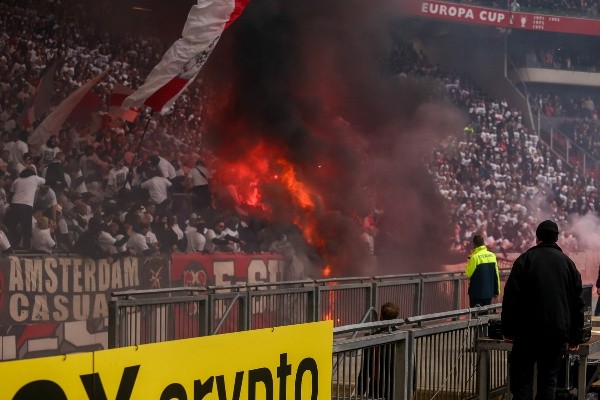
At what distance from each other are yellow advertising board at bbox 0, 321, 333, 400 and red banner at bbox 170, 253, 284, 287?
435 inches

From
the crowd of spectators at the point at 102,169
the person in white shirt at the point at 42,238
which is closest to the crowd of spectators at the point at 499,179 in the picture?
the crowd of spectators at the point at 102,169

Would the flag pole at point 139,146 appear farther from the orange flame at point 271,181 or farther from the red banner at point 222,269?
the orange flame at point 271,181

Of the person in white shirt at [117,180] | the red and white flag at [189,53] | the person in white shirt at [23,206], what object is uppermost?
the red and white flag at [189,53]

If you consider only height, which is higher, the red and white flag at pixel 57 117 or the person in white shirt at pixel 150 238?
the red and white flag at pixel 57 117

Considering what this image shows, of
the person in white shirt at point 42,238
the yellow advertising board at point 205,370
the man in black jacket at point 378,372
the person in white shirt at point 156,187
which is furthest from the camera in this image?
the person in white shirt at point 156,187

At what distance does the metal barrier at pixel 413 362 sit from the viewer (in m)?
6.61

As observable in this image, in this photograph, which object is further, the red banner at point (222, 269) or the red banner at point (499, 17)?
the red banner at point (499, 17)

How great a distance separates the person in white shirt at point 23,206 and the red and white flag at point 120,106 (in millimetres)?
2565

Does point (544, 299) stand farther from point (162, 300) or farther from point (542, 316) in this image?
point (162, 300)

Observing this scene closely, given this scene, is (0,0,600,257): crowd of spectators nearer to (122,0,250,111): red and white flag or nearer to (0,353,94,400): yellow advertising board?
(122,0,250,111): red and white flag

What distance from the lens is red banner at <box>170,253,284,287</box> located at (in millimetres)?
16688

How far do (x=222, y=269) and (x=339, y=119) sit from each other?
7544 millimetres

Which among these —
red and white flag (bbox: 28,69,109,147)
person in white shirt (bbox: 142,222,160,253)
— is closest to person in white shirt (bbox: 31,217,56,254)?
red and white flag (bbox: 28,69,109,147)

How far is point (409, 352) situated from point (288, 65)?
1658cm
